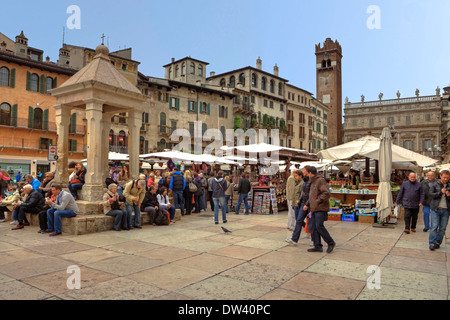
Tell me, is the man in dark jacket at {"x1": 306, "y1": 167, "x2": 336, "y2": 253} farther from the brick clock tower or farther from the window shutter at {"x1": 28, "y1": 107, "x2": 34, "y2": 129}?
the brick clock tower

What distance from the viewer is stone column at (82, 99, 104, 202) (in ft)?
31.1

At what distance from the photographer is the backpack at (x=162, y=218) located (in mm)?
9891

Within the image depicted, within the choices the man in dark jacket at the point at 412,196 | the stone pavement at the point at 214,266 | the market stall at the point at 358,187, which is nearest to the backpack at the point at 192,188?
the stone pavement at the point at 214,266

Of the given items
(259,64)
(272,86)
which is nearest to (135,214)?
(272,86)

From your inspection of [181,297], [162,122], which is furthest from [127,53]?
[181,297]

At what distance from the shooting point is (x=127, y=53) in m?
35.8

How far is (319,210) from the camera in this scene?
263 inches

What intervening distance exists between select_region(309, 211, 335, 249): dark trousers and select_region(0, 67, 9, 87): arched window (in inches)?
1238

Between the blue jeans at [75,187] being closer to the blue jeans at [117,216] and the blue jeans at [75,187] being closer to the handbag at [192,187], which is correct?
the blue jeans at [117,216]

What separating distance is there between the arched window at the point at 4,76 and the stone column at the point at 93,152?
25217 mm

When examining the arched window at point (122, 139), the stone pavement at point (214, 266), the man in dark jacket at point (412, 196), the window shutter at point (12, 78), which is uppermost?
the window shutter at point (12, 78)

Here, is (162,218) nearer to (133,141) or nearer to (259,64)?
(133,141)

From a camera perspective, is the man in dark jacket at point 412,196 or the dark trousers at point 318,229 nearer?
the dark trousers at point 318,229
